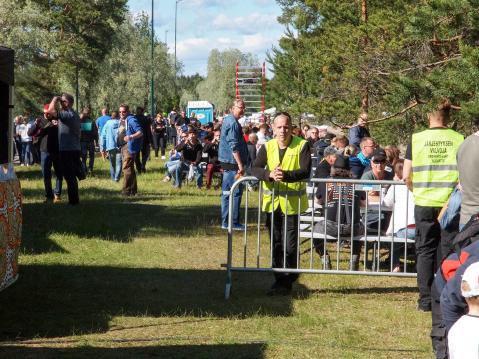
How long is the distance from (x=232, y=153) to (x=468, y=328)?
10.3 m

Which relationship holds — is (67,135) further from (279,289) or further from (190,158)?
(279,289)

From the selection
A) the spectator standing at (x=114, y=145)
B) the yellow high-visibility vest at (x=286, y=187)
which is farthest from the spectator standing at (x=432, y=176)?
the spectator standing at (x=114, y=145)

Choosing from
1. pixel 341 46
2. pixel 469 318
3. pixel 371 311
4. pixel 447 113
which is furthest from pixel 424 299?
pixel 341 46

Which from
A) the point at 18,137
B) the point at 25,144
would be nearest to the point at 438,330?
the point at 25,144

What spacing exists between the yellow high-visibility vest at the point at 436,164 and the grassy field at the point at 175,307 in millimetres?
1174

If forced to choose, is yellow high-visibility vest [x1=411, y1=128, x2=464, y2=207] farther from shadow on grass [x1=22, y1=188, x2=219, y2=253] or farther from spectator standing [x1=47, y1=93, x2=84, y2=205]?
spectator standing [x1=47, y1=93, x2=84, y2=205]

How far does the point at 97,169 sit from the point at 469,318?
83.8 ft

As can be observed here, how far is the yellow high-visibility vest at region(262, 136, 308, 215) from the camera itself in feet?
31.9

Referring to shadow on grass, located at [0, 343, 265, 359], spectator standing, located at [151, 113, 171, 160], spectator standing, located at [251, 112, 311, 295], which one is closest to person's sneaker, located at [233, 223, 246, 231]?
spectator standing, located at [251, 112, 311, 295]

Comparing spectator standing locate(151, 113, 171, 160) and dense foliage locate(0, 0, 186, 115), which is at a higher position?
dense foliage locate(0, 0, 186, 115)

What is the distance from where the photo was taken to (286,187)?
9828 mm

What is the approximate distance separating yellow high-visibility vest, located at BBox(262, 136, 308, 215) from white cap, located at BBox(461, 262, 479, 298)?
521cm

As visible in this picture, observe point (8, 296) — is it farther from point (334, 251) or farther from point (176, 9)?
point (176, 9)

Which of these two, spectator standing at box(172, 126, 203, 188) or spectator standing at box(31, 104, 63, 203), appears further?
spectator standing at box(172, 126, 203, 188)
